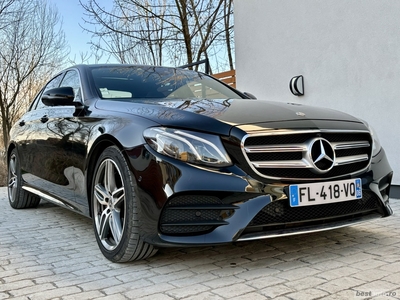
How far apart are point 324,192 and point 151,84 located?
5.98ft

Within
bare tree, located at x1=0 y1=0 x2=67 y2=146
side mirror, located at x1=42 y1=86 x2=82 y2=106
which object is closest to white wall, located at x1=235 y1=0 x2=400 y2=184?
side mirror, located at x1=42 y1=86 x2=82 y2=106

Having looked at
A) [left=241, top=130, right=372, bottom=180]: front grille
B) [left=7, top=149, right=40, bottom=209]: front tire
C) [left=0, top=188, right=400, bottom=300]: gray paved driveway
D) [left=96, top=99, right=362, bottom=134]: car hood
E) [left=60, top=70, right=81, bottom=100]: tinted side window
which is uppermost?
[left=60, top=70, right=81, bottom=100]: tinted side window

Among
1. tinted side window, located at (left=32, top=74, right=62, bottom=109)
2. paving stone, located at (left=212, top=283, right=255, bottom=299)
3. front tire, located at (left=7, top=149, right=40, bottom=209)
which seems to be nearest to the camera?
paving stone, located at (left=212, top=283, right=255, bottom=299)

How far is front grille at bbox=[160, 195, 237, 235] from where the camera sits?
250cm

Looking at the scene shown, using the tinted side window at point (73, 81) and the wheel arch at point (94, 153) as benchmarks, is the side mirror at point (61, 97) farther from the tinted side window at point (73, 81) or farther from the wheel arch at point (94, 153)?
the wheel arch at point (94, 153)

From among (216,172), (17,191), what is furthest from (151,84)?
(17,191)

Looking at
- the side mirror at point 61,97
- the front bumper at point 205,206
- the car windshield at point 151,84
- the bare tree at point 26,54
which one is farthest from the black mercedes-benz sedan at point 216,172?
the bare tree at point 26,54

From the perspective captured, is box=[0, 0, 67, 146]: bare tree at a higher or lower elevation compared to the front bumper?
higher

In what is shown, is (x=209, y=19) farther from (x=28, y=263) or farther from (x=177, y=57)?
(x=28, y=263)

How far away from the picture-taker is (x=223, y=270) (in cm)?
268

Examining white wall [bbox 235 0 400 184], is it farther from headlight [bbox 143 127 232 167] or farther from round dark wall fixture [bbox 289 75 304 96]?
headlight [bbox 143 127 232 167]

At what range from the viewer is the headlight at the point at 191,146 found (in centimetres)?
253

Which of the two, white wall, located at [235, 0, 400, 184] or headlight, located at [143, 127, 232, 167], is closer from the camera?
headlight, located at [143, 127, 232, 167]

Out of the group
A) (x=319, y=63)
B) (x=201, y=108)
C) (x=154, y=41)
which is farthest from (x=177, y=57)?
(x=201, y=108)
